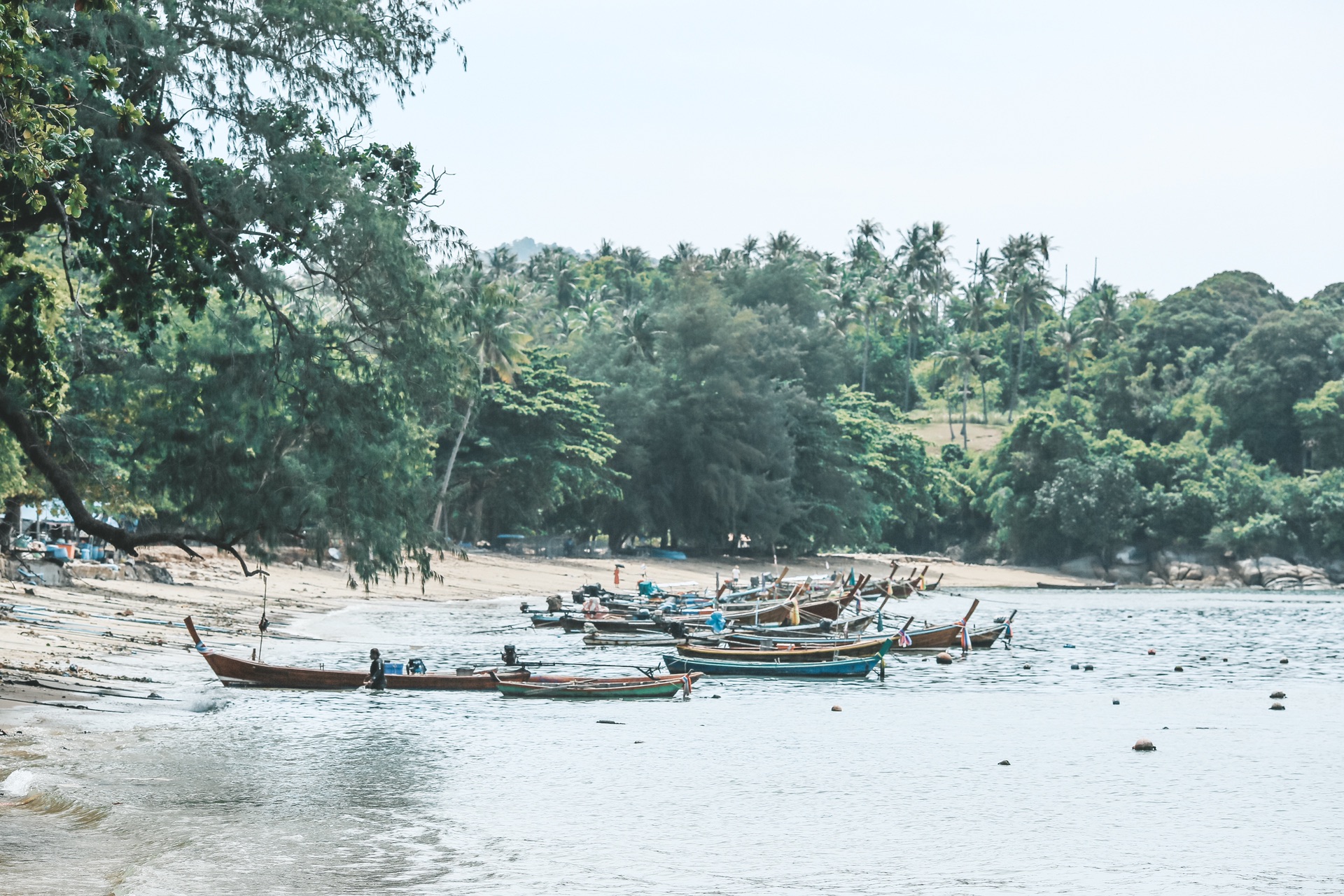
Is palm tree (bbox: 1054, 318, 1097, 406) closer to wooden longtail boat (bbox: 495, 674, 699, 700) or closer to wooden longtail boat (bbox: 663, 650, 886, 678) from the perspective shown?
wooden longtail boat (bbox: 663, 650, 886, 678)

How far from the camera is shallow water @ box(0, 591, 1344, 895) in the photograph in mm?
13703

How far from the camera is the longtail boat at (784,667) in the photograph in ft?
107

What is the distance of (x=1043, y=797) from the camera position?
19.1 m

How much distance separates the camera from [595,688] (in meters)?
27.8

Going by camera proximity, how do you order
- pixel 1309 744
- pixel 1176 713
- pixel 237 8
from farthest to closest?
1. pixel 1176 713
2. pixel 1309 744
3. pixel 237 8

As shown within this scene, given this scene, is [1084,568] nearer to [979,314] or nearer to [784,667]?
[979,314]

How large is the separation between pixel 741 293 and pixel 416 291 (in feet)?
281

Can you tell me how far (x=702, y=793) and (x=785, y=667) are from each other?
45.8ft

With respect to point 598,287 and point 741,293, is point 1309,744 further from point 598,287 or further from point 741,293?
point 598,287

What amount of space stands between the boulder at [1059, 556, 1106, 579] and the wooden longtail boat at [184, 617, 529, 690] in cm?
8045

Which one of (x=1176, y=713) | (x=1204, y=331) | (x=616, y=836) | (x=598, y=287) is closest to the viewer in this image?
(x=616, y=836)

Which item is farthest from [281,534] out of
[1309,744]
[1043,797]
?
[1309,744]

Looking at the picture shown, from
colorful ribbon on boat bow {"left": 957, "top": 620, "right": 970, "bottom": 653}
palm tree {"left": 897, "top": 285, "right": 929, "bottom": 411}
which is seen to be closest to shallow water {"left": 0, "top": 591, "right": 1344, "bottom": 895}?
colorful ribbon on boat bow {"left": 957, "top": 620, "right": 970, "bottom": 653}

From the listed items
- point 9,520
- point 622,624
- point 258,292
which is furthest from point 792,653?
point 9,520
